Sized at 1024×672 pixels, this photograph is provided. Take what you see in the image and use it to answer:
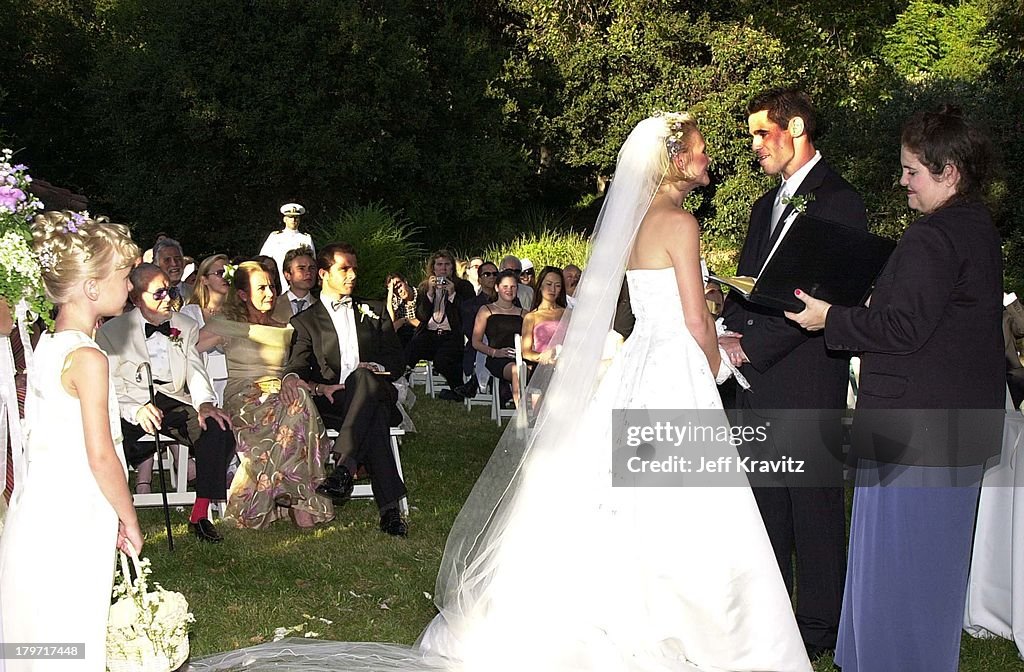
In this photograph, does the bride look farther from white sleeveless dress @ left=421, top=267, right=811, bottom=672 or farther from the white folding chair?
the white folding chair

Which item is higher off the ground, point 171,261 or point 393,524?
point 171,261

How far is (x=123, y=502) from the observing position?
11.7ft

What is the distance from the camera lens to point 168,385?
7379 millimetres

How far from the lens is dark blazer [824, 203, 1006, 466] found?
3578 mm

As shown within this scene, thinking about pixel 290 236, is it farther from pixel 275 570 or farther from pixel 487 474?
pixel 487 474

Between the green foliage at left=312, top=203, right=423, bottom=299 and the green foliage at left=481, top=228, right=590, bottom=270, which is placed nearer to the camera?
the green foliage at left=312, top=203, right=423, bottom=299

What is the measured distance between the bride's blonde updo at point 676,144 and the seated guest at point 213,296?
4.30 m

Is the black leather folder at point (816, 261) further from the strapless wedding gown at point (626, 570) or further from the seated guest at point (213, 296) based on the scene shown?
the seated guest at point (213, 296)

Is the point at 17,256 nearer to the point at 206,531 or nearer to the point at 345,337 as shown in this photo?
the point at 206,531

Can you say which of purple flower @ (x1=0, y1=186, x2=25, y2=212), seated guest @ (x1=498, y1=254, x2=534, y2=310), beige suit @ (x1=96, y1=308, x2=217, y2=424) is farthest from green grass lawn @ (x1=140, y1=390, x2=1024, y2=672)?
seated guest @ (x1=498, y1=254, x2=534, y2=310)

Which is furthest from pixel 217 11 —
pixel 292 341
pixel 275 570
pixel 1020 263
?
pixel 275 570

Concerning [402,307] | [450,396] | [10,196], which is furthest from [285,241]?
[10,196]

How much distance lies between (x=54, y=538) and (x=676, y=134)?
8.90ft

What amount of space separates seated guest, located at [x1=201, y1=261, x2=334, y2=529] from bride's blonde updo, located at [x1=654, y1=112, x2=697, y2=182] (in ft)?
11.3
